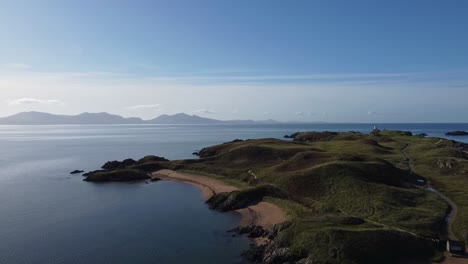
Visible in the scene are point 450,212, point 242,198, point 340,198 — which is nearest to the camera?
point 450,212

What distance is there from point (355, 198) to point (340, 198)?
234cm

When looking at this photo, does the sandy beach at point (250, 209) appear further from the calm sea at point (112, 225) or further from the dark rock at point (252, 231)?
the calm sea at point (112, 225)

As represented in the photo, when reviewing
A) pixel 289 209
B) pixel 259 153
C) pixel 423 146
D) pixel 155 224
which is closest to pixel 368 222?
pixel 289 209

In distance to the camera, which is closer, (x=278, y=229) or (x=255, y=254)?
(x=255, y=254)

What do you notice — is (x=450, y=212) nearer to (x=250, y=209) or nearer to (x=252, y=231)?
(x=252, y=231)

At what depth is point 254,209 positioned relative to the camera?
6175 centimetres

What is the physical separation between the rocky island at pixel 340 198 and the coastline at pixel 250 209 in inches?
17.8

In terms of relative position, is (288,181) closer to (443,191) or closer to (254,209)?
(254,209)

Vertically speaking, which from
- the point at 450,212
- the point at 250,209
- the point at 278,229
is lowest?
the point at 250,209

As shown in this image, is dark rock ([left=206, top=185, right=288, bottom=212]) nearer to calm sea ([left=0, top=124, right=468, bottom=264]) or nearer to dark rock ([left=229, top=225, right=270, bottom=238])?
calm sea ([left=0, top=124, right=468, bottom=264])

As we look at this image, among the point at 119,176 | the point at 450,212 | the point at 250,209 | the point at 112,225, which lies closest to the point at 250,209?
the point at 250,209

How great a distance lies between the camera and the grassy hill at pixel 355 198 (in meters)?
40.7

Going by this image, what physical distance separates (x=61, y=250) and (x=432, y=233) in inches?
1768

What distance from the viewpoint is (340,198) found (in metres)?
59.7
